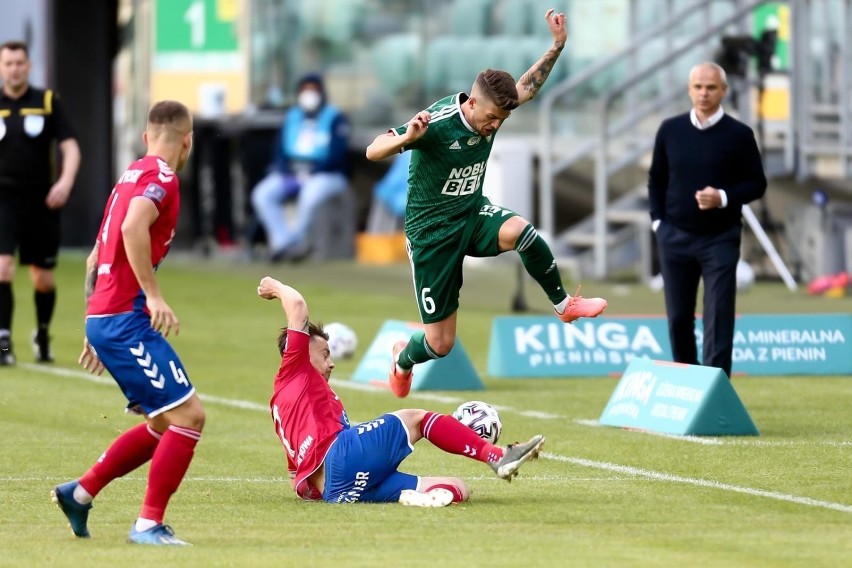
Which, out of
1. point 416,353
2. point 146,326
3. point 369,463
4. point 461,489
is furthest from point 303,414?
point 416,353

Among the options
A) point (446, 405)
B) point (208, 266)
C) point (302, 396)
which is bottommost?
point (208, 266)

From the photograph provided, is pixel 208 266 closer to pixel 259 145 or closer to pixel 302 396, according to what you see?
pixel 259 145

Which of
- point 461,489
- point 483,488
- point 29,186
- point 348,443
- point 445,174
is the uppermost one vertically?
point 445,174

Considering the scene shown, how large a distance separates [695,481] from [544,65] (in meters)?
2.82

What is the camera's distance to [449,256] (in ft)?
34.5

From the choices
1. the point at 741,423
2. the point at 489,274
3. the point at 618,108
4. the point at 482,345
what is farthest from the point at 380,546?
the point at 618,108

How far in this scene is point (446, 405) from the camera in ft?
40.6

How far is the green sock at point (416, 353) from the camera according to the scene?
1086cm

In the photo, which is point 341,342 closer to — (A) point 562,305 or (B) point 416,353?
(B) point 416,353

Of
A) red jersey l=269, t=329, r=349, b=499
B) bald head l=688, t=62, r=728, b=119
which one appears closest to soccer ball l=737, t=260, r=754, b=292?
bald head l=688, t=62, r=728, b=119

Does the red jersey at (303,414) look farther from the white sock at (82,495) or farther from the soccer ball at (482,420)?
the white sock at (82,495)

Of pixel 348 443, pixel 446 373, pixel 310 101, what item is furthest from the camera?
pixel 310 101

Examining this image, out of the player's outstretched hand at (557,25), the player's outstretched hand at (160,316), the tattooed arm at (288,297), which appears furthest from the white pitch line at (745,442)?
the player's outstretched hand at (160,316)

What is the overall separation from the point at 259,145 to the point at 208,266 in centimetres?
308
